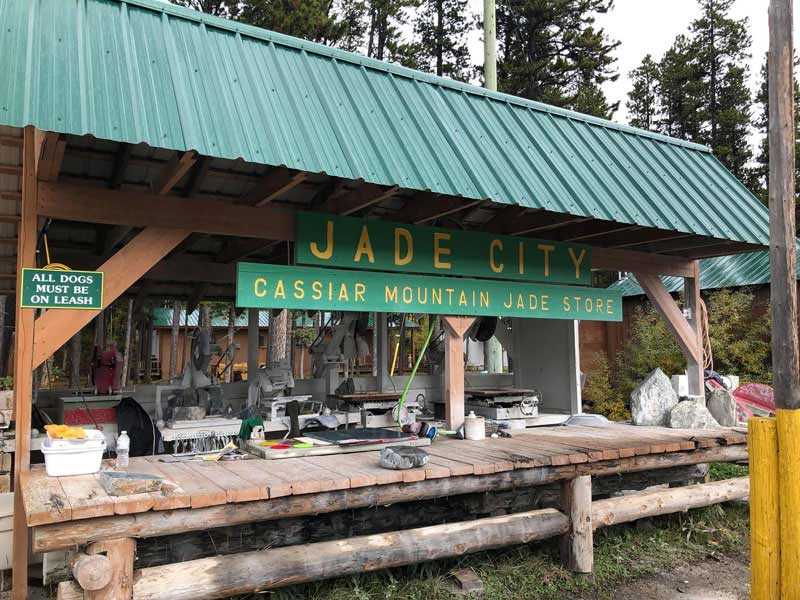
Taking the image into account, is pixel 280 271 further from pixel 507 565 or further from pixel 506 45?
pixel 506 45

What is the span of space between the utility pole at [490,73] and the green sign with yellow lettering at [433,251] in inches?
241

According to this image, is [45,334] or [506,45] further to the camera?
[506,45]

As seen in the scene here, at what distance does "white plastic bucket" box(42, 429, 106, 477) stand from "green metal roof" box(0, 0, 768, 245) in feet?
7.07

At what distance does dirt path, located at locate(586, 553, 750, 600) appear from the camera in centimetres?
546

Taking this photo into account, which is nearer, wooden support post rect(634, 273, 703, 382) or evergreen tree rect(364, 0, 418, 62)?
wooden support post rect(634, 273, 703, 382)

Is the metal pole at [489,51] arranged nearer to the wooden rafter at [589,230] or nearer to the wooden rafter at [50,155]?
the wooden rafter at [589,230]

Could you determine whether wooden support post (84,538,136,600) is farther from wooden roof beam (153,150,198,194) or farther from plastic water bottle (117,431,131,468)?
wooden roof beam (153,150,198,194)

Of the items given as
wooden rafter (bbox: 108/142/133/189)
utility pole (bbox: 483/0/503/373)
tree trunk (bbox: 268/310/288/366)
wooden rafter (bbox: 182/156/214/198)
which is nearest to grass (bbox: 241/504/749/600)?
wooden rafter (bbox: 182/156/214/198)

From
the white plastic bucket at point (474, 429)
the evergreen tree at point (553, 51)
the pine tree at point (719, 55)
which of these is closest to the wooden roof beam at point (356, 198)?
the white plastic bucket at point (474, 429)

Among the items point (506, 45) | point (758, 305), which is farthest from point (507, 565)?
point (506, 45)

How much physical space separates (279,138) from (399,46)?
51.3ft

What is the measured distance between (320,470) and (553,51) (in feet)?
63.2

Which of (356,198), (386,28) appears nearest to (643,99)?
(386,28)

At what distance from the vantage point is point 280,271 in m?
5.39
